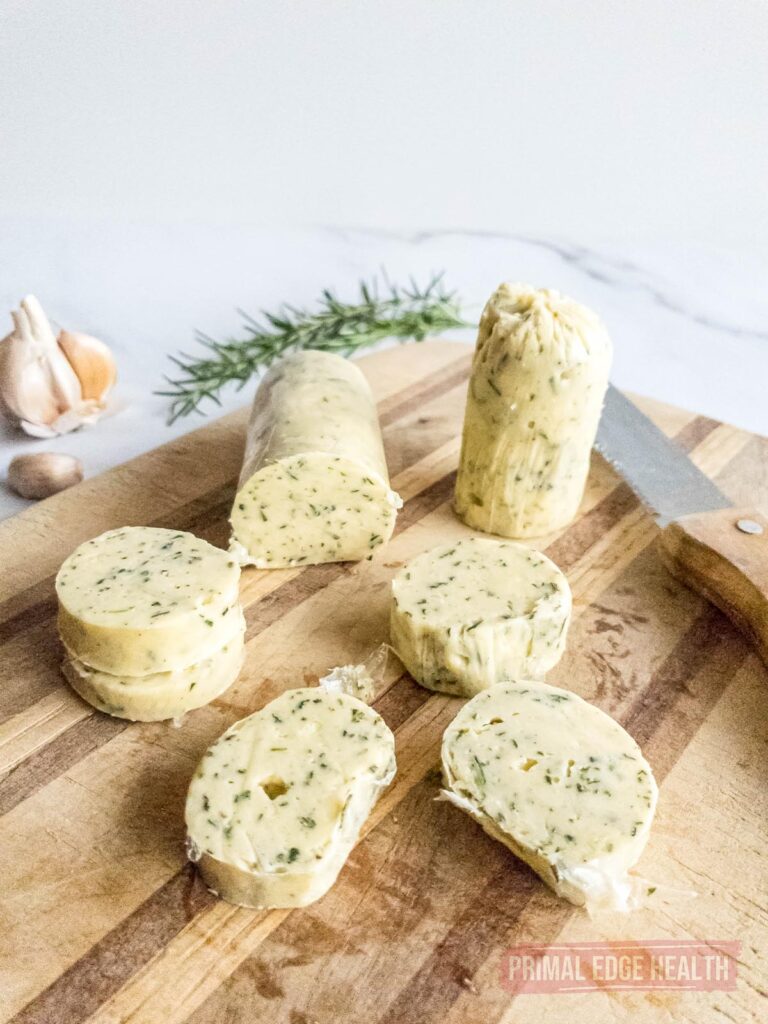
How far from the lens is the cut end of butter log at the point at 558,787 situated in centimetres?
212

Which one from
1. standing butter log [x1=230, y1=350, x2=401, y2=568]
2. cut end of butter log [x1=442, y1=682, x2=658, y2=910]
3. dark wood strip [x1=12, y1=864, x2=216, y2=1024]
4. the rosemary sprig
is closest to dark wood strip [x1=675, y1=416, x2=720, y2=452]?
the rosemary sprig

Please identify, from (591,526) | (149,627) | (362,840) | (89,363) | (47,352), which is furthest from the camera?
(89,363)

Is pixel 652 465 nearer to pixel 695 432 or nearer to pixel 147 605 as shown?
pixel 695 432

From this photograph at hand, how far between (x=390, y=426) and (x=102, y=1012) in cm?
234

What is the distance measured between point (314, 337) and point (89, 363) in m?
0.89

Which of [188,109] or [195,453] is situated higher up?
[188,109]

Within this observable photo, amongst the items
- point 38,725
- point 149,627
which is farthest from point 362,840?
point 38,725

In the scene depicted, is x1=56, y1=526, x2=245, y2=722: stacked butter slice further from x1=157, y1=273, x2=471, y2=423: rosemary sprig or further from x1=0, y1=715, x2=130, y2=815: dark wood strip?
x1=157, y1=273, x2=471, y2=423: rosemary sprig

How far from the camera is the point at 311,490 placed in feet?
9.86

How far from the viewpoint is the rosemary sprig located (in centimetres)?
415

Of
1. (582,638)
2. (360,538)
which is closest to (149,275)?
(360,538)

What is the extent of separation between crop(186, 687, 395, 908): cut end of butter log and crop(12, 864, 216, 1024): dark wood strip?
0.08m

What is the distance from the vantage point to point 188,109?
5570mm

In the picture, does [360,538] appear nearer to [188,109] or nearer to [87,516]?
[87,516]
